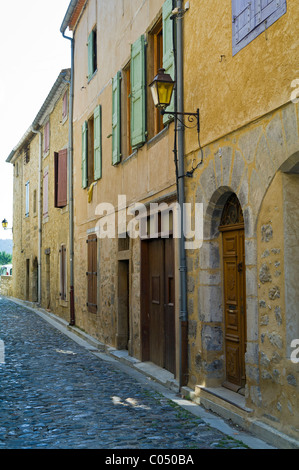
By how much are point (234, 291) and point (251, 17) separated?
2604 mm

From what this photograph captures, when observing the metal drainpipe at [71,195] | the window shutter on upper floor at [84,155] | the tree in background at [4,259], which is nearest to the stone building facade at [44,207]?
the metal drainpipe at [71,195]

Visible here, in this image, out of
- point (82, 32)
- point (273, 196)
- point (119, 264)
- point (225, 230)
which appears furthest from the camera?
point (82, 32)

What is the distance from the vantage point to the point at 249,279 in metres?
5.12

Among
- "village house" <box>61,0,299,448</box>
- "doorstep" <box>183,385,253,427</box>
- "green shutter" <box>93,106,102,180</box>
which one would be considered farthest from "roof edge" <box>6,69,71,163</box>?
"doorstep" <box>183,385,253,427</box>

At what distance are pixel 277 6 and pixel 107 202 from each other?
267 inches

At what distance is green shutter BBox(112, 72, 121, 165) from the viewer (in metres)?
10.0

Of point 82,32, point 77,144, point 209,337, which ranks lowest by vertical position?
point 209,337

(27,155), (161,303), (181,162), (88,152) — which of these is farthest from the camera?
(27,155)

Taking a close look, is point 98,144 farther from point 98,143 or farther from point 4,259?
point 4,259

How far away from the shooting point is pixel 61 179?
15586mm

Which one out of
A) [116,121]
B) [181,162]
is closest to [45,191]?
[116,121]

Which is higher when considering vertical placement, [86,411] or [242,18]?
[242,18]
